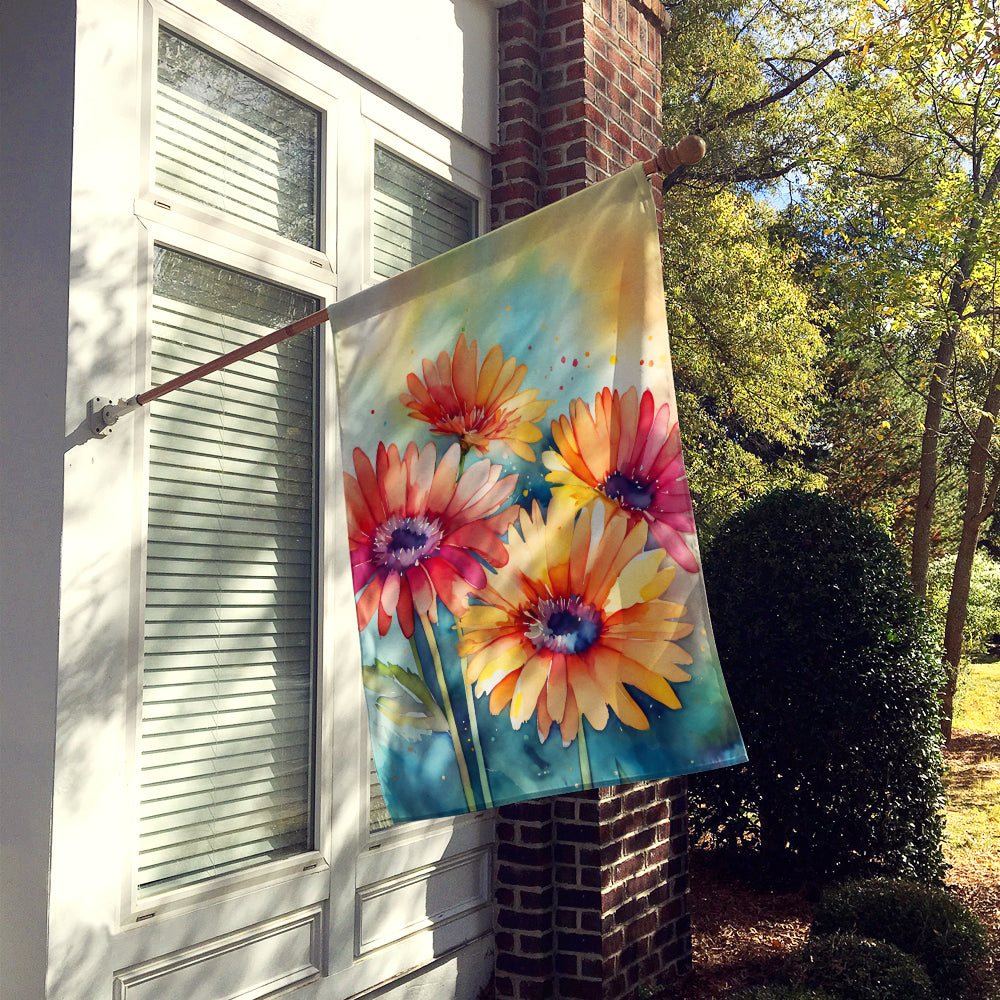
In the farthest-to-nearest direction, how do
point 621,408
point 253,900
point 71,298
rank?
1. point 253,900
2. point 71,298
3. point 621,408

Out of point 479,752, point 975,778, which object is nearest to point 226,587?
point 479,752

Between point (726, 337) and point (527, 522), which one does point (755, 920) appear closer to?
point (527, 522)

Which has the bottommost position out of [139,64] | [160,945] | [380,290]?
[160,945]

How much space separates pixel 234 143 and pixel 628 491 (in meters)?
1.98

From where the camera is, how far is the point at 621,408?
7.65 ft

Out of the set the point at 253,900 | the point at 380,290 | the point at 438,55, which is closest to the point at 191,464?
the point at 380,290

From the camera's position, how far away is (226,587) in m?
3.19

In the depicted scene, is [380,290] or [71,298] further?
[71,298]

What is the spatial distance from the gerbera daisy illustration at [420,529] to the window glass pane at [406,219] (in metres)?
1.62

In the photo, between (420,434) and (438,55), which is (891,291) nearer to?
(438,55)

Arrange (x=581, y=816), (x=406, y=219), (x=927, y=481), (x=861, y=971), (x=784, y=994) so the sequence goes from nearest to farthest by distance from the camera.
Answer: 1. (x=784, y=994)
2. (x=861, y=971)
3. (x=406, y=219)
4. (x=581, y=816)
5. (x=927, y=481)

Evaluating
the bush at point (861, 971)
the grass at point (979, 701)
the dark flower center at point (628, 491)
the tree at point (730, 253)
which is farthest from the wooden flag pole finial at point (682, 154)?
the grass at point (979, 701)

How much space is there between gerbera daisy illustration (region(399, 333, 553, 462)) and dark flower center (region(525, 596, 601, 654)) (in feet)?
1.16

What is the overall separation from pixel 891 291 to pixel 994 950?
5206 mm
